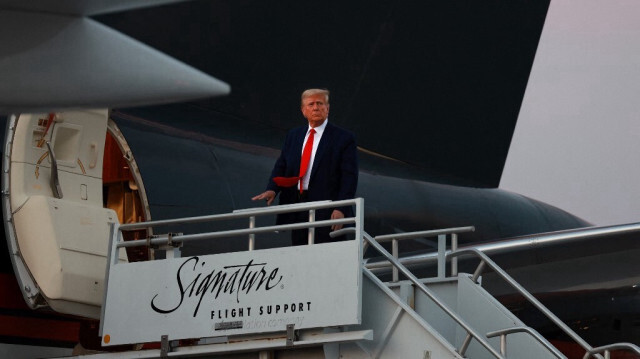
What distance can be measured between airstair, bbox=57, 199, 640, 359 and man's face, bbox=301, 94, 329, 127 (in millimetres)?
855

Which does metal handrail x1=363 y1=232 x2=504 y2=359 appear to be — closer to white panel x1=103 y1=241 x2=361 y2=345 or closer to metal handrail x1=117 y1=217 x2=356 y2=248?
metal handrail x1=117 y1=217 x2=356 y2=248

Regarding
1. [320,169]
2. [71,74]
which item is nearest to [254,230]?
[320,169]

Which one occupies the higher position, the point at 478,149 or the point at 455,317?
the point at 478,149

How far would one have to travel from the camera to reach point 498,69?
17.3 m

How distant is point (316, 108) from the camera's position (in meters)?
9.04

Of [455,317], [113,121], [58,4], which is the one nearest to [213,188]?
[113,121]

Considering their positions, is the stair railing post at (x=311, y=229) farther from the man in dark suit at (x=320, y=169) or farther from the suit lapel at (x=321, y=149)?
the suit lapel at (x=321, y=149)

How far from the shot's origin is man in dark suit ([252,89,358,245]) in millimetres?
8984

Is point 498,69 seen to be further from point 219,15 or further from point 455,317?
point 455,317

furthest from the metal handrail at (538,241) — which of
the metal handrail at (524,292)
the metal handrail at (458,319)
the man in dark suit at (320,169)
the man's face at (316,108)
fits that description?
the metal handrail at (458,319)

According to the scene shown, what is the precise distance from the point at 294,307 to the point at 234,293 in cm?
50

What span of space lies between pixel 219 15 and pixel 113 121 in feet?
10.0

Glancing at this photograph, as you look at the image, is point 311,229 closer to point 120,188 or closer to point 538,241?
point 538,241
